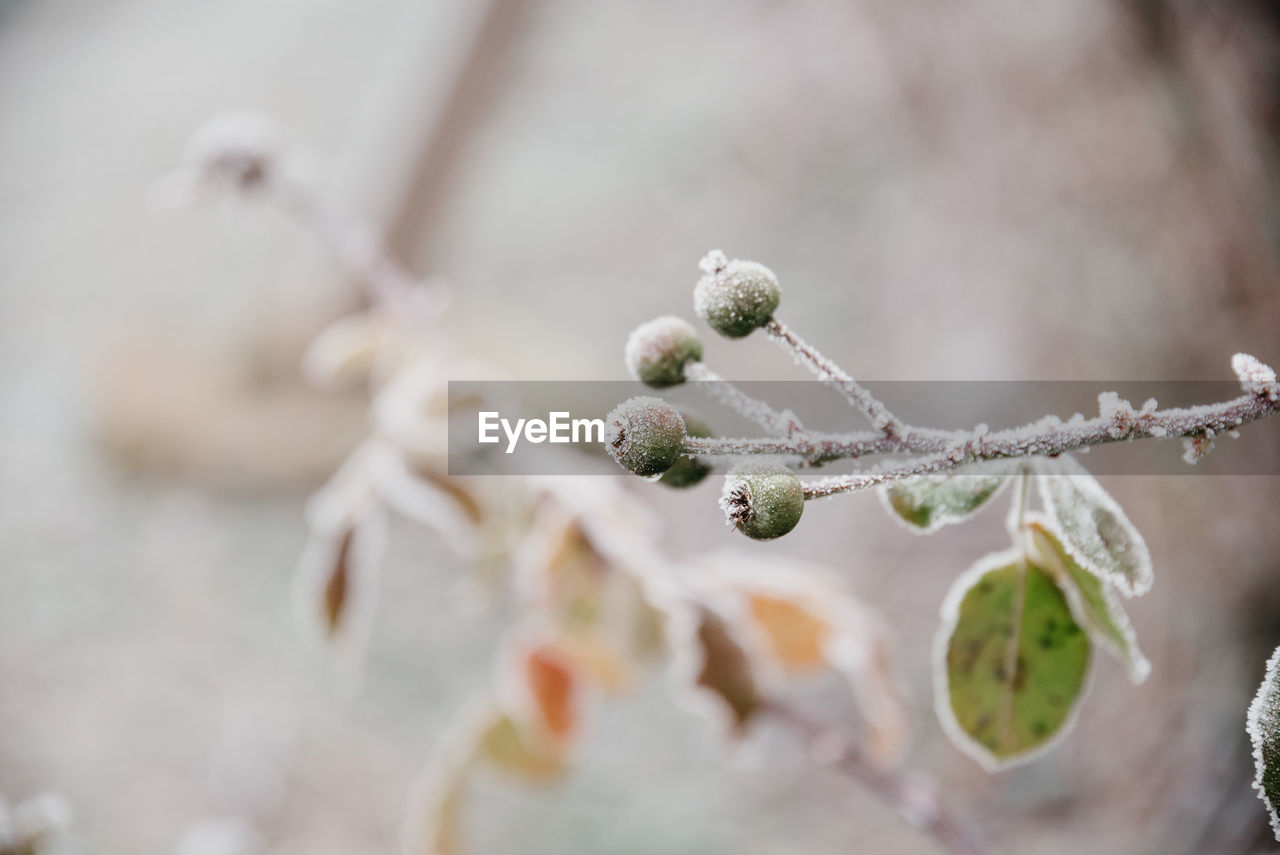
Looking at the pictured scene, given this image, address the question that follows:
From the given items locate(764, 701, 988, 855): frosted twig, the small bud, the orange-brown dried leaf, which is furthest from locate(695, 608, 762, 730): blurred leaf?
the small bud

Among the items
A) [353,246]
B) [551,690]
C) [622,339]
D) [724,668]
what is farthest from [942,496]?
[622,339]

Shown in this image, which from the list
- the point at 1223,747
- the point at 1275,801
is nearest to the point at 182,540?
the point at 1223,747

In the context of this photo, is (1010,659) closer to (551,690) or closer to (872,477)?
(872,477)

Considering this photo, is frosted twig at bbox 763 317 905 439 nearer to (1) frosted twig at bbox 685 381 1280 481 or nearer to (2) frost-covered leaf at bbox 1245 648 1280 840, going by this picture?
(1) frosted twig at bbox 685 381 1280 481

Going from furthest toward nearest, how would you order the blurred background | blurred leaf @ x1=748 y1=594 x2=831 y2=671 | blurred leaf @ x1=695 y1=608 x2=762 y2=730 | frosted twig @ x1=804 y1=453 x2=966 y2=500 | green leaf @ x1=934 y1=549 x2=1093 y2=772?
1. the blurred background
2. blurred leaf @ x1=748 y1=594 x2=831 y2=671
3. blurred leaf @ x1=695 y1=608 x2=762 y2=730
4. green leaf @ x1=934 y1=549 x2=1093 y2=772
5. frosted twig @ x1=804 y1=453 x2=966 y2=500

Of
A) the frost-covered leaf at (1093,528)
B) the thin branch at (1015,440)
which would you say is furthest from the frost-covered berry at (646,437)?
the frost-covered leaf at (1093,528)

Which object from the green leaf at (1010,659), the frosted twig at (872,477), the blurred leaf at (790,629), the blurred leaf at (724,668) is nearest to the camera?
the frosted twig at (872,477)

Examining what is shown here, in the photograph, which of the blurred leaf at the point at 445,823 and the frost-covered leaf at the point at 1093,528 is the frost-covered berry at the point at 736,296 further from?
the blurred leaf at the point at 445,823

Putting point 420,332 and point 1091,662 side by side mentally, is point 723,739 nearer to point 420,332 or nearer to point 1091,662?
point 1091,662
